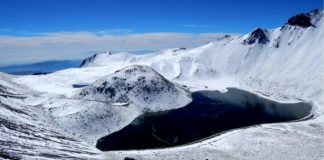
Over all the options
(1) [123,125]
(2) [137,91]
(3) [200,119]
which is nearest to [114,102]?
(2) [137,91]

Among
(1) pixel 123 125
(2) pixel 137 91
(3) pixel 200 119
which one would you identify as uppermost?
(2) pixel 137 91

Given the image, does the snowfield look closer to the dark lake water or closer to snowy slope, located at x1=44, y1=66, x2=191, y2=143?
snowy slope, located at x1=44, y1=66, x2=191, y2=143

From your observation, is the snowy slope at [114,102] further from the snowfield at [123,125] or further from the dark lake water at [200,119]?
the dark lake water at [200,119]

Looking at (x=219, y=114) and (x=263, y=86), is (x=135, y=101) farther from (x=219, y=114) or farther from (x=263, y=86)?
(x=263, y=86)

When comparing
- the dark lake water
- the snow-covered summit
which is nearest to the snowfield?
the snow-covered summit

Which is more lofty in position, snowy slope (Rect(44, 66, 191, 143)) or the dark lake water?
snowy slope (Rect(44, 66, 191, 143))

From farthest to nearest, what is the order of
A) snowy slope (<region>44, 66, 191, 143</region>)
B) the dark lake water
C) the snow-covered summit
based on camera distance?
the snow-covered summit
snowy slope (<region>44, 66, 191, 143</region>)
the dark lake water

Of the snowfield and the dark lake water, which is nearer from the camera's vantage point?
the snowfield

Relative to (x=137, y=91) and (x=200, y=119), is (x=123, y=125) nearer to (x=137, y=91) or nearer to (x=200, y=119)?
(x=200, y=119)
